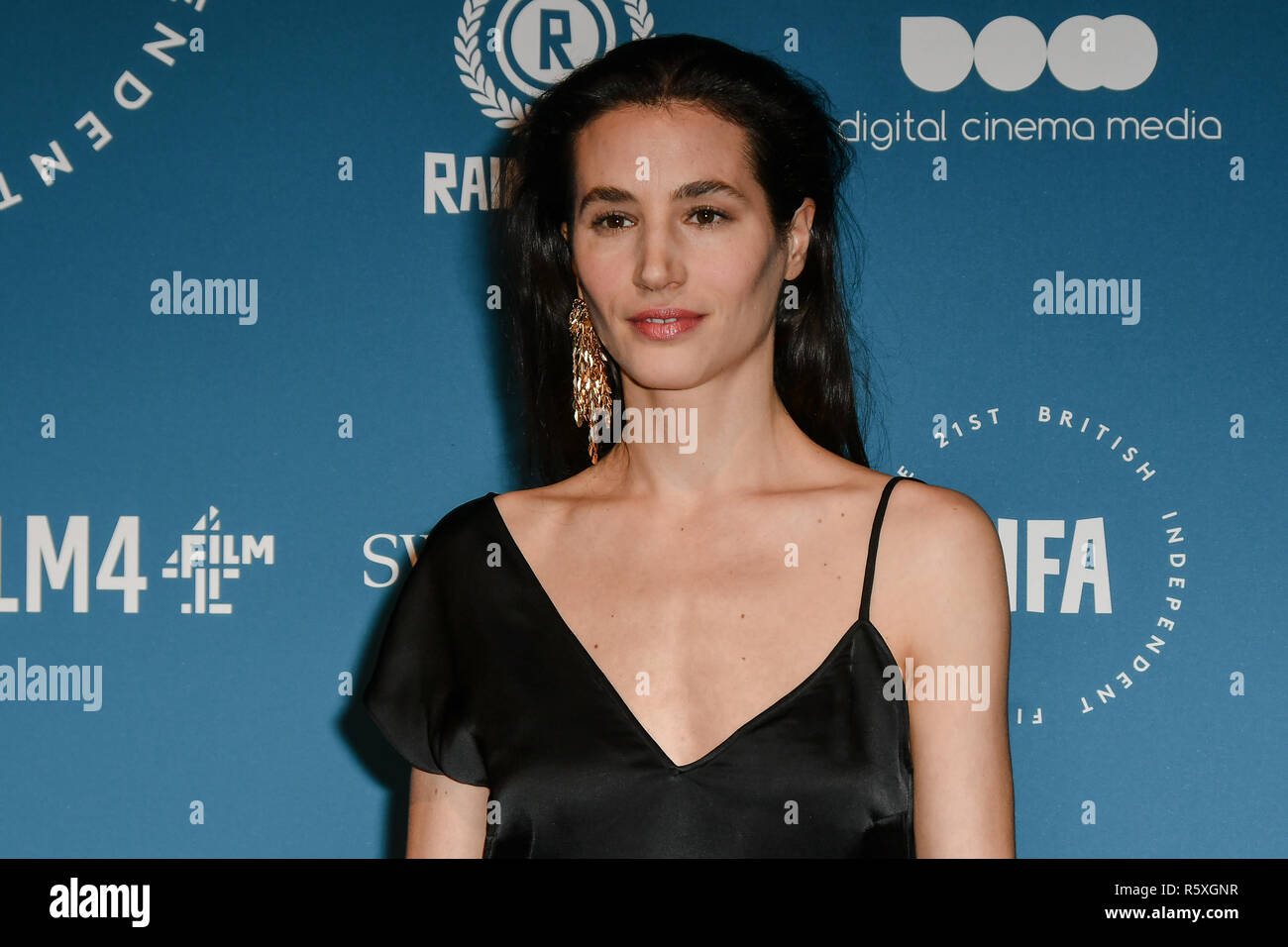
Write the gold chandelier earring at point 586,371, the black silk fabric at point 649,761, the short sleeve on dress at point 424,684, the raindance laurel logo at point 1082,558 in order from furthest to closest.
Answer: the raindance laurel logo at point 1082,558
the gold chandelier earring at point 586,371
the short sleeve on dress at point 424,684
the black silk fabric at point 649,761

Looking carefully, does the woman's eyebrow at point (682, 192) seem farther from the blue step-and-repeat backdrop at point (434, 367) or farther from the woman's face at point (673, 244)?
the blue step-and-repeat backdrop at point (434, 367)

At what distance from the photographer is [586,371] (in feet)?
5.34

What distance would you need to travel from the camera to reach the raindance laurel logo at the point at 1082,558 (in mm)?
2115

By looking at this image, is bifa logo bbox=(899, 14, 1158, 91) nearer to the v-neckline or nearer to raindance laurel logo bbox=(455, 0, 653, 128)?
raindance laurel logo bbox=(455, 0, 653, 128)

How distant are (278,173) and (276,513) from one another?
58 centimetres

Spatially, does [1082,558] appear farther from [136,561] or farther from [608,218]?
[136,561]

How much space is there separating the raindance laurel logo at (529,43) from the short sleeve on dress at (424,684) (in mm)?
960

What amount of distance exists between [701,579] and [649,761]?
0.73 feet

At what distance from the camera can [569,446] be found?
1.68 meters

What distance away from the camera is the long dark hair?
146cm

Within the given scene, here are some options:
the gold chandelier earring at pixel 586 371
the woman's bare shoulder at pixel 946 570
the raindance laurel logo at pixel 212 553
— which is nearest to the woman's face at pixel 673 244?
the gold chandelier earring at pixel 586 371

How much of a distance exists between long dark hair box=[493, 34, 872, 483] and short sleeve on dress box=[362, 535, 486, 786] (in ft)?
0.88
